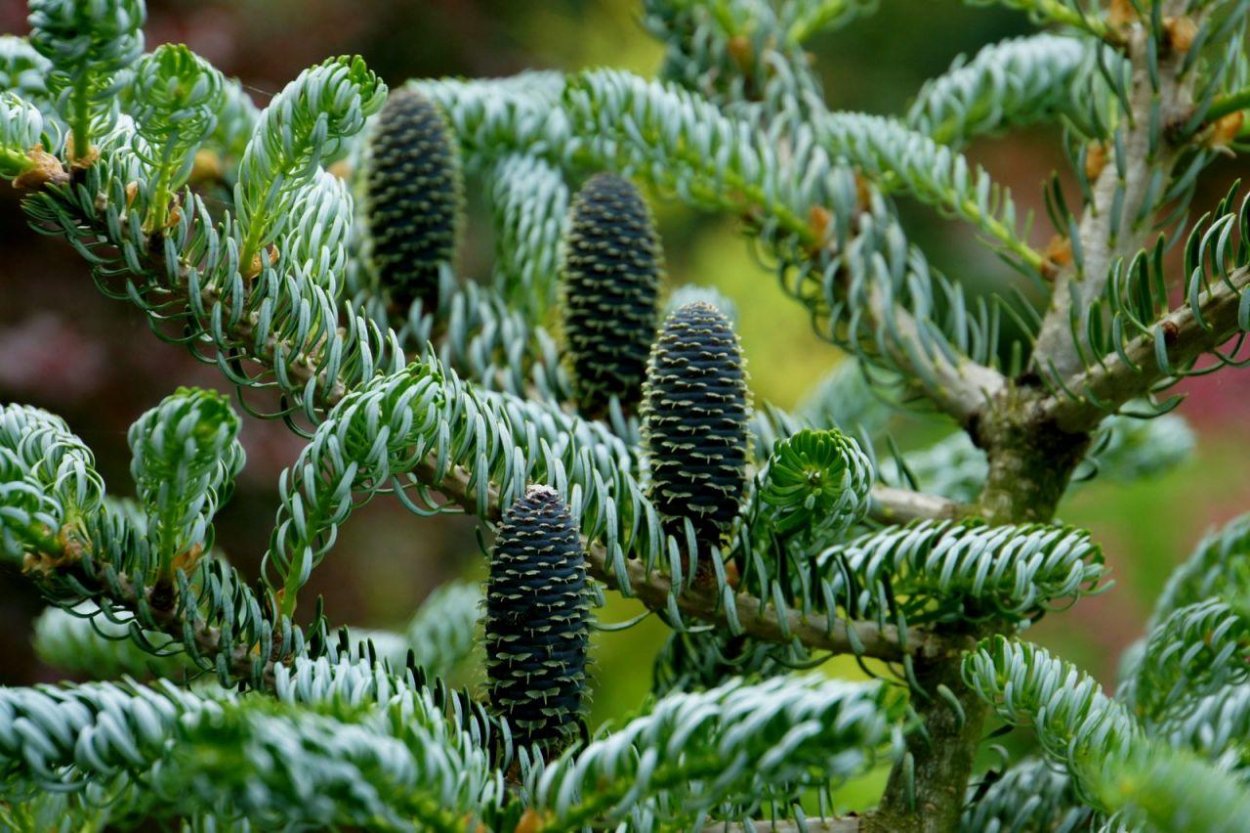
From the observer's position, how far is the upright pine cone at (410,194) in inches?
20.9

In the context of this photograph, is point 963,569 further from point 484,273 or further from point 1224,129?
point 484,273

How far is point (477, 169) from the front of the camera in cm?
69

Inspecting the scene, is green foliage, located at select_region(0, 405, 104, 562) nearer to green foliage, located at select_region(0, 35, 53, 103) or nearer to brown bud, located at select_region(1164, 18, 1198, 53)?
green foliage, located at select_region(0, 35, 53, 103)

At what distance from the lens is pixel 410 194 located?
0.53 meters

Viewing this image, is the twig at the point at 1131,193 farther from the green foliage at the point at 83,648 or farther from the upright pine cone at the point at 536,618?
the green foliage at the point at 83,648

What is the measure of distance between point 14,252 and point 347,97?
128 cm

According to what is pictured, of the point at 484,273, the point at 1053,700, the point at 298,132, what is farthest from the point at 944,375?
the point at 484,273

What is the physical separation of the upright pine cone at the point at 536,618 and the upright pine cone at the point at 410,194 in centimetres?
22

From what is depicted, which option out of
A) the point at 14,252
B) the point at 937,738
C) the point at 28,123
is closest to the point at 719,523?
the point at 937,738

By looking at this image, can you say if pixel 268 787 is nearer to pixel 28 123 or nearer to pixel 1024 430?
pixel 28 123

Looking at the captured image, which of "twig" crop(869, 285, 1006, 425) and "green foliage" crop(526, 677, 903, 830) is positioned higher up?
"twig" crop(869, 285, 1006, 425)

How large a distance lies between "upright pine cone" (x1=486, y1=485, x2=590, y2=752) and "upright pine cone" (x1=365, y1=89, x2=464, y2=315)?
0.71ft

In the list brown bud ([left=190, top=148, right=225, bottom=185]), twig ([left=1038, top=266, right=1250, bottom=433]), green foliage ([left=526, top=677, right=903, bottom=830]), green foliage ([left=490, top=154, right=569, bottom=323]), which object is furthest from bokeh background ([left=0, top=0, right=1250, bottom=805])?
green foliage ([left=526, top=677, right=903, bottom=830])

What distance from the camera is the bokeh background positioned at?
4.51 feet
